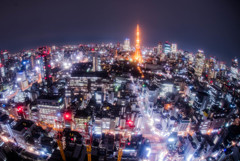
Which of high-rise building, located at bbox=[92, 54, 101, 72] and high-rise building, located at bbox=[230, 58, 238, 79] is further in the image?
high-rise building, located at bbox=[92, 54, 101, 72]

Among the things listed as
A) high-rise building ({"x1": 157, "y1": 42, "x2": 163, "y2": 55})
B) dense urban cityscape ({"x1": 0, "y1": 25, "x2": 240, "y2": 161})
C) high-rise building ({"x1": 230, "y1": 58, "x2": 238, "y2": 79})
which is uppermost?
high-rise building ({"x1": 157, "y1": 42, "x2": 163, "y2": 55})

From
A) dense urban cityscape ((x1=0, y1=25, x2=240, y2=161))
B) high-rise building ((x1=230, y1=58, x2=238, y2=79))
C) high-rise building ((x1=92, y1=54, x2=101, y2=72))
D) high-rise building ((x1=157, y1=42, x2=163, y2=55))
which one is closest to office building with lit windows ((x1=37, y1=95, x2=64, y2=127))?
dense urban cityscape ((x1=0, y1=25, x2=240, y2=161))

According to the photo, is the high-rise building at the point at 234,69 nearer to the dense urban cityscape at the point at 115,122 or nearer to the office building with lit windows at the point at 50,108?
the dense urban cityscape at the point at 115,122

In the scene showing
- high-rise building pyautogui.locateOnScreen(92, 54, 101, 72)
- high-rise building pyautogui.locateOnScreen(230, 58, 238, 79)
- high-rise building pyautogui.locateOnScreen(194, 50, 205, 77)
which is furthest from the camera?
high-rise building pyautogui.locateOnScreen(194, 50, 205, 77)

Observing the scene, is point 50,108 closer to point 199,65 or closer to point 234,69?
point 199,65

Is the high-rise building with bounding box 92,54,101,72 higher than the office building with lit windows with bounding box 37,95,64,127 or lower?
higher

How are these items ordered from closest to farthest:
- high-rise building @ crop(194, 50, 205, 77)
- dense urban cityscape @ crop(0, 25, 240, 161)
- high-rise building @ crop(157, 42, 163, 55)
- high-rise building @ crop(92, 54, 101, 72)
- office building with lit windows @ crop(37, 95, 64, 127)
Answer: dense urban cityscape @ crop(0, 25, 240, 161), office building with lit windows @ crop(37, 95, 64, 127), high-rise building @ crop(92, 54, 101, 72), high-rise building @ crop(194, 50, 205, 77), high-rise building @ crop(157, 42, 163, 55)

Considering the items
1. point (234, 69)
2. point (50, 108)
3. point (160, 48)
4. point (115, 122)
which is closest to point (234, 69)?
point (234, 69)

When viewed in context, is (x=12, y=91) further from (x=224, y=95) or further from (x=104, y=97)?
(x=224, y=95)

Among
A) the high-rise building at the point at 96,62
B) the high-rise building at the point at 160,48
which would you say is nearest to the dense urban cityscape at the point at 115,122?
the high-rise building at the point at 96,62

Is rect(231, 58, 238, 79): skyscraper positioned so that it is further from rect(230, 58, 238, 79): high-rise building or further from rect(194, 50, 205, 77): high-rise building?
rect(194, 50, 205, 77): high-rise building

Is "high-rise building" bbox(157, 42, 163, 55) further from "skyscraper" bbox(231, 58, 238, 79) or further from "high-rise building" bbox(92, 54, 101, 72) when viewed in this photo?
"high-rise building" bbox(92, 54, 101, 72)
